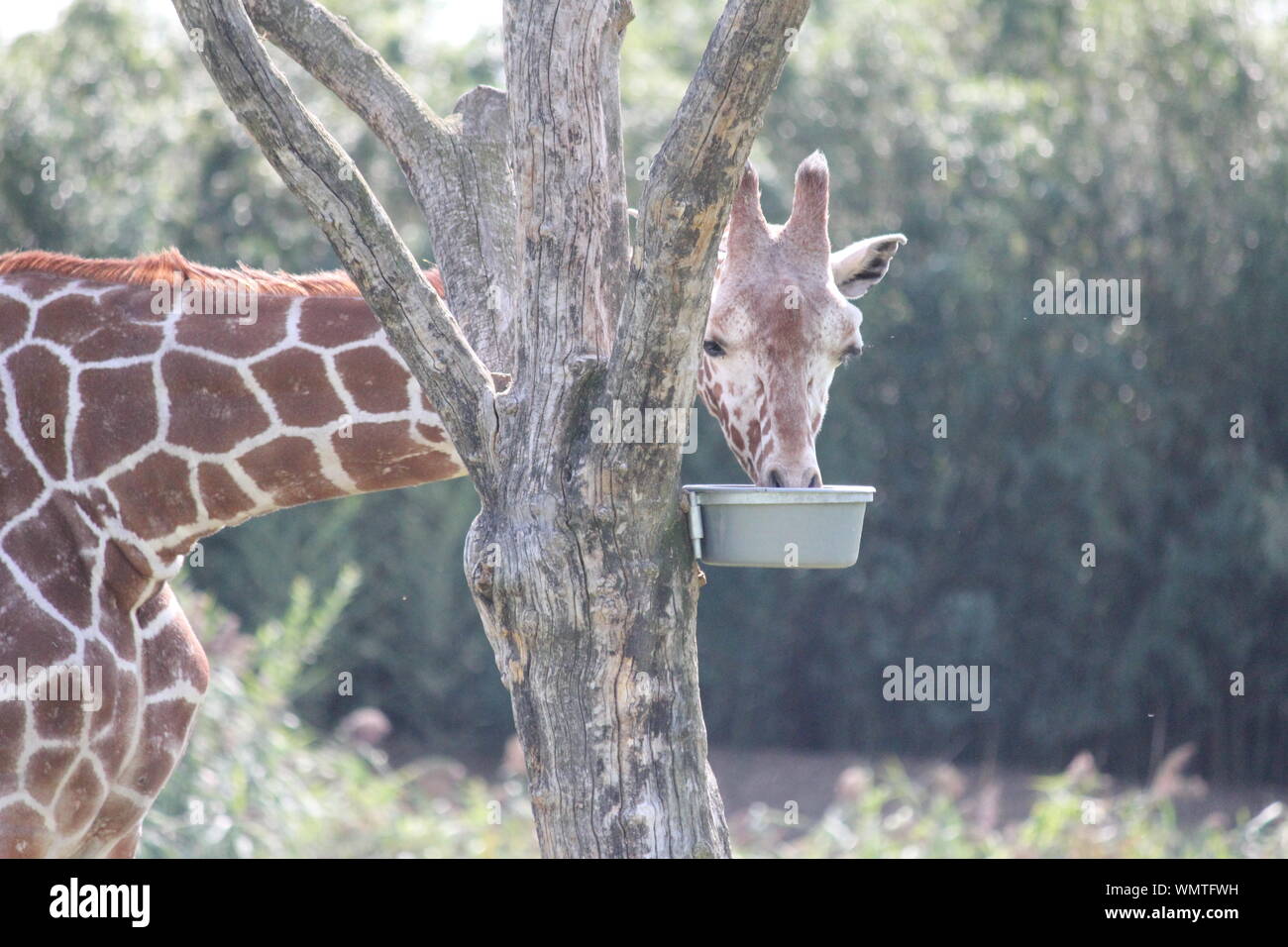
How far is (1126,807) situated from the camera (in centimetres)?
624

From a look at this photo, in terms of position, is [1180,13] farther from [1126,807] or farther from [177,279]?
[177,279]

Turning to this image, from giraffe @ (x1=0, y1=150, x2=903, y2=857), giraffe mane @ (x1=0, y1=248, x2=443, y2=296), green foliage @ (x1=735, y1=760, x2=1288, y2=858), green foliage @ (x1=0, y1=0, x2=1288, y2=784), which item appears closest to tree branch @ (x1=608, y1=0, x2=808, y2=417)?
giraffe @ (x1=0, y1=150, x2=903, y2=857)

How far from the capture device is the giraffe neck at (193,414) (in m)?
3.41

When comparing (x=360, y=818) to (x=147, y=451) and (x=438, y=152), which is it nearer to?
(x=147, y=451)

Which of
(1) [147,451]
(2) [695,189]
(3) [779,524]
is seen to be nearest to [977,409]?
(1) [147,451]

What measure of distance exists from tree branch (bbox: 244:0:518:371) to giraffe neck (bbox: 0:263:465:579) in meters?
0.31

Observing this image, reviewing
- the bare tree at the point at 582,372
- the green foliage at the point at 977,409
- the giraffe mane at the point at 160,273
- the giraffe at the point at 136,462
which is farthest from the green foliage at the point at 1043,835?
the bare tree at the point at 582,372

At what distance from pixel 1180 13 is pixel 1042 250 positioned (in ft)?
5.92

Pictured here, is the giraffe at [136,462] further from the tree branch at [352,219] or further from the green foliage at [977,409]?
the green foliage at [977,409]

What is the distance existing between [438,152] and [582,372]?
106 cm

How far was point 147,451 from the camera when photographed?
3428 mm

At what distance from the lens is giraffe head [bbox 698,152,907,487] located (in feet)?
9.34

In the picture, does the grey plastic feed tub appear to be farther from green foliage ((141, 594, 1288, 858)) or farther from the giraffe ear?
green foliage ((141, 594, 1288, 858))
